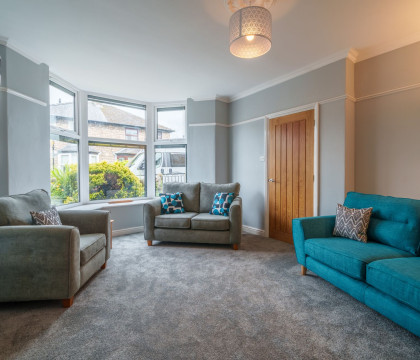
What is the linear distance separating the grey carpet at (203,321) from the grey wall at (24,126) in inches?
59.0

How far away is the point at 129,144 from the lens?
182 inches

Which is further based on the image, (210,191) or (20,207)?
(210,191)

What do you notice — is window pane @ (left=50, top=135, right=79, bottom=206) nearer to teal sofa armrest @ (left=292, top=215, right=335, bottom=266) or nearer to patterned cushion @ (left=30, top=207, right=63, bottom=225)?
patterned cushion @ (left=30, top=207, right=63, bottom=225)

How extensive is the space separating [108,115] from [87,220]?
2516mm

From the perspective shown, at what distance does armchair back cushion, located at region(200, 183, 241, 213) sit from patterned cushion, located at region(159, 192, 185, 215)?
37 cm

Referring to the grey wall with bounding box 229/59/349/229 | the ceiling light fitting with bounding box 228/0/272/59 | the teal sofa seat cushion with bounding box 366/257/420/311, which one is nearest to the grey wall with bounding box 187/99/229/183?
the grey wall with bounding box 229/59/349/229

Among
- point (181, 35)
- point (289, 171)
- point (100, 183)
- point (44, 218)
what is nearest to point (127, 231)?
point (100, 183)

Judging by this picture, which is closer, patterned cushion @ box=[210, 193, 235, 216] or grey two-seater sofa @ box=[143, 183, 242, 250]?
grey two-seater sofa @ box=[143, 183, 242, 250]

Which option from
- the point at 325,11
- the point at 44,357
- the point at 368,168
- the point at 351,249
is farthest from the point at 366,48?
the point at 44,357

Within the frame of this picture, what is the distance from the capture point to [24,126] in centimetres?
280

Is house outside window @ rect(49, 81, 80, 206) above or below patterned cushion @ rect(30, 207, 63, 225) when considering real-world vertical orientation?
above

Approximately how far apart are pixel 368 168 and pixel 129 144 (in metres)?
4.02

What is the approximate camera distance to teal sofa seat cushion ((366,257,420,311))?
1.44 meters

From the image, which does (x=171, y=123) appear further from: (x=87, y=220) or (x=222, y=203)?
(x=87, y=220)
